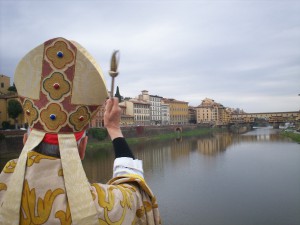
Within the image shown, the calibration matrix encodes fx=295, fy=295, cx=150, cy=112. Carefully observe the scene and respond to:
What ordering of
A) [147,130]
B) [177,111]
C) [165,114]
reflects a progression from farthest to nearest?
[177,111], [165,114], [147,130]

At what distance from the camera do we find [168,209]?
679cm

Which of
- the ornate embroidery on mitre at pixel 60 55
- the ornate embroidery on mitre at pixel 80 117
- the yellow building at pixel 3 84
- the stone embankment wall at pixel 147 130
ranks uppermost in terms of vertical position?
the yellow building at pixel 3 84

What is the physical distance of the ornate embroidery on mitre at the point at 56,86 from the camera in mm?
757

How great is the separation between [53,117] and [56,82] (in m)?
0.09

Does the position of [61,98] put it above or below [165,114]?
below

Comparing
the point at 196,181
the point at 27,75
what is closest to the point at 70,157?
the point at 27,75

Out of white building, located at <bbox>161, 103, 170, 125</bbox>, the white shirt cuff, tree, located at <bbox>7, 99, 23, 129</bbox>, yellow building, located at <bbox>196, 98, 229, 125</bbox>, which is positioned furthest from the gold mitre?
yellow building, located at <bbox>196, 98, 229, 125</bbox>

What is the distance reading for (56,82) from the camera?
0.76 meters

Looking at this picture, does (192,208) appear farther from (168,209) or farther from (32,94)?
(32,94)

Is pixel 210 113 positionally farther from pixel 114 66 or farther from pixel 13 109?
pixel 114 66

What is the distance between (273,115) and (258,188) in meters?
49.7

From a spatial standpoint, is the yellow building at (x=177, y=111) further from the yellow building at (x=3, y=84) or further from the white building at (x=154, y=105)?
the yellow building at (x=3, y=84)

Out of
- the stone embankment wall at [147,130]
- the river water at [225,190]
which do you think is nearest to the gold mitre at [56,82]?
the river water at [225,190]

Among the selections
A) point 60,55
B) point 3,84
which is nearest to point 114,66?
point 60,55
